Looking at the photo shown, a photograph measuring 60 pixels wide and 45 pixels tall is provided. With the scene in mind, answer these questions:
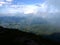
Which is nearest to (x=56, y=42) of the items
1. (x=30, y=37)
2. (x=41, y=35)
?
(x=41, y=35)

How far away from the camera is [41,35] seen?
23.4 ft

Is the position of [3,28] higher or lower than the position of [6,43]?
higher

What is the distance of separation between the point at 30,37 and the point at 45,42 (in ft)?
2.79

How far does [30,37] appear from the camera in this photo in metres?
7.54

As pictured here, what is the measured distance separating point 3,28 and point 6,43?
862 millimetres

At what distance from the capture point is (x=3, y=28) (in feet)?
26.0

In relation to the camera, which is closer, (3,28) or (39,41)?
(39,41)

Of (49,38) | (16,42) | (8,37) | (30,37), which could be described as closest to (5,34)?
(8,37)

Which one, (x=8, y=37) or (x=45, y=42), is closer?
(x=45, y=42)

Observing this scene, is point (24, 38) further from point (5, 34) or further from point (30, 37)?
point (5, 34)

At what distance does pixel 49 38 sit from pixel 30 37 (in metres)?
1.04

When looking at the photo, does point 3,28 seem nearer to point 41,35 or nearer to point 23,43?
point 23,43

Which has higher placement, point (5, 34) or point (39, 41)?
point (5, 34)

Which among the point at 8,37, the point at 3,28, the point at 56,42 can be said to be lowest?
the point at 56,42
